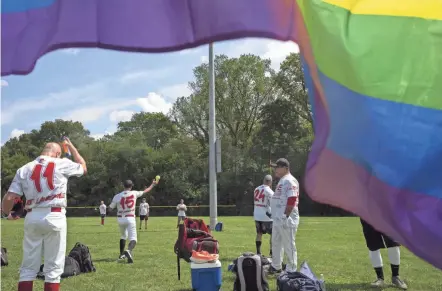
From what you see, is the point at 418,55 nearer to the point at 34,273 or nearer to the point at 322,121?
the point at 322,121

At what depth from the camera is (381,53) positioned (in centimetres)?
254

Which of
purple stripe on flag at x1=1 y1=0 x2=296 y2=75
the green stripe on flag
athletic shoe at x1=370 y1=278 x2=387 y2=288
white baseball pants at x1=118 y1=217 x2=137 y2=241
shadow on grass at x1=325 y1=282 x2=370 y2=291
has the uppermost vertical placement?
purple stripe on flag at x1=1 y1=0 x2=296 y2=75

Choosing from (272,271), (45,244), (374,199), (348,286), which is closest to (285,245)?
(272,271)

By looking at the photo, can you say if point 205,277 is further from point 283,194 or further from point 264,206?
point 264,206

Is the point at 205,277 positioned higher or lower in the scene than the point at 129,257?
higher

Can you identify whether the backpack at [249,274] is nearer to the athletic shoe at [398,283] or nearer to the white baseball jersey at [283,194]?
the white baseball jersey at [283,194]

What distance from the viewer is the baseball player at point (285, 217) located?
905 cm

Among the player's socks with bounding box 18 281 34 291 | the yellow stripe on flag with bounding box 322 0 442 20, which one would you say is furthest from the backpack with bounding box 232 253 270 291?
the yellow stripe on flag with bounding box 322 0 442 20

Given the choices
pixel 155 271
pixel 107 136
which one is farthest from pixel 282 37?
pixel 107 136

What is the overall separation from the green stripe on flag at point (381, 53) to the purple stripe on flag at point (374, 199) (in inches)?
9.7

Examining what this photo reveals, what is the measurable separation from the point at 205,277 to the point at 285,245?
234 centimetres

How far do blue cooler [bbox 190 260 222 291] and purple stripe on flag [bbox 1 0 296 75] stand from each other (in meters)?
5.09

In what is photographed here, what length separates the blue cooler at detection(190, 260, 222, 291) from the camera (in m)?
7.35

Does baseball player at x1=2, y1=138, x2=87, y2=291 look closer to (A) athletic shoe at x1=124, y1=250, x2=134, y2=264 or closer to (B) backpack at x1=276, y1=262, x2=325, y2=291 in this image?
(B) backpack at x1=276, y1=262, x2=325, y2=291
